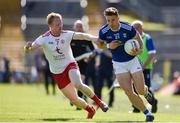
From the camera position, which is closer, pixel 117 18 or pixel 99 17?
pixel 117 18

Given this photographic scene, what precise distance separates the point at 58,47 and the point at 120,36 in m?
1.51

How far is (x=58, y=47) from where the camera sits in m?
15.8

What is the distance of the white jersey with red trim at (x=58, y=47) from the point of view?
15820 millimetres

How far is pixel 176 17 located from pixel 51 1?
12.4 metres

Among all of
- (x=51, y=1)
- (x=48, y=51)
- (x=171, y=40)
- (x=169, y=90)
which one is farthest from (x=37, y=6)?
(x=48, y=51)

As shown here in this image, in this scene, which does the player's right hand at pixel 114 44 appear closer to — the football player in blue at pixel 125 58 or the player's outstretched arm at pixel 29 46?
the football player in blue at pixel 125 58

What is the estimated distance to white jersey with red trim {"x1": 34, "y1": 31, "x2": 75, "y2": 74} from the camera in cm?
1582

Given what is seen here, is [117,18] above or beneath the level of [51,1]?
above

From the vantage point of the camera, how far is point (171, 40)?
47031 mm

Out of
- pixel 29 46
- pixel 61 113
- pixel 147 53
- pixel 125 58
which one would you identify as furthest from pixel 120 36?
pixel 147 53

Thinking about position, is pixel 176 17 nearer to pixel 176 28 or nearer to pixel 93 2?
pixel 176 28

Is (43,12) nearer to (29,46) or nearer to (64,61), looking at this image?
(64,61)

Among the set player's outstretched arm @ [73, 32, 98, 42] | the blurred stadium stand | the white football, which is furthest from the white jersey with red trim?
the blurred stadium stand

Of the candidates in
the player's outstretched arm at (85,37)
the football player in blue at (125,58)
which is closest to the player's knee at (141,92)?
the football player in blue at (125,58)
